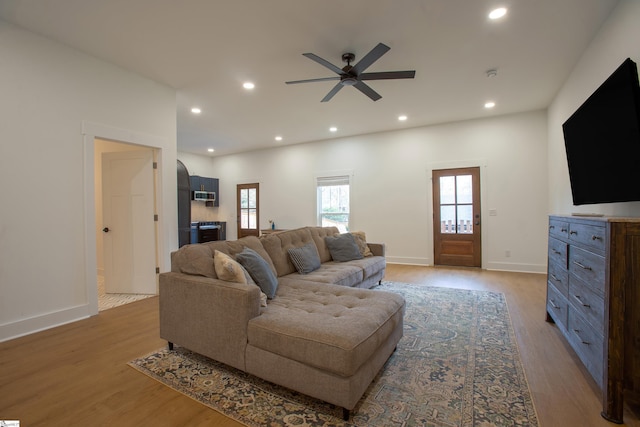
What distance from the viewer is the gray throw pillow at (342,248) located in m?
3.98

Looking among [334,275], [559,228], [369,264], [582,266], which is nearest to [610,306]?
[582,266]

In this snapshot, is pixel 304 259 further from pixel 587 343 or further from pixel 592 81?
pixel 592 81

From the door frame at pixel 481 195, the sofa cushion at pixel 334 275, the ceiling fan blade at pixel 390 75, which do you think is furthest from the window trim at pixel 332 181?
the ceiling fan blade at pixel 390 75

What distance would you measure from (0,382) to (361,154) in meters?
6.14

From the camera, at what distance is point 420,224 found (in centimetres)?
593

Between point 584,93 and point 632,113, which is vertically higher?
point 584,93

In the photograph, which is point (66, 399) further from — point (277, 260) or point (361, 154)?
point (361, 154)

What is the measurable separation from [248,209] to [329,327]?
708 cm

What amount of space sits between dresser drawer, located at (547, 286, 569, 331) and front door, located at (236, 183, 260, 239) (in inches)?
263

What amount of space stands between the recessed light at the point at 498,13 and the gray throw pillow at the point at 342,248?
2893 millimetres

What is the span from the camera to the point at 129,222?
162 inches

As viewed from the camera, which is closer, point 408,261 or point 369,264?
point 369,264

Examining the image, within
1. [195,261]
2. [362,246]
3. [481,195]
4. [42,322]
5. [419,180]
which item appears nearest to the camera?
[195,261]

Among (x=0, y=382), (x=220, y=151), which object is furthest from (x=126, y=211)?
(x=220, y=151)
